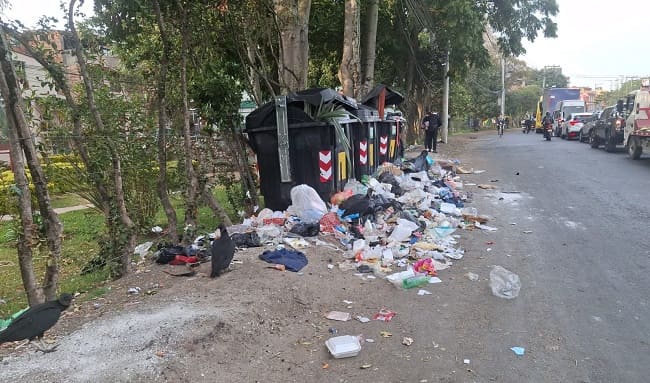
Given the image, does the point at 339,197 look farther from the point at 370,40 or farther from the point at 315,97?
the point at 370,40

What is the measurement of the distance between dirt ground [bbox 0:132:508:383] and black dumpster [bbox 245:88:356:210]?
100 inches

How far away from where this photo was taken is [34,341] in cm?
343

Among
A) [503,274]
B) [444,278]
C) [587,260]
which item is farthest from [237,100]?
[587,260]

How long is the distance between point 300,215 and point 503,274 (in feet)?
9.50

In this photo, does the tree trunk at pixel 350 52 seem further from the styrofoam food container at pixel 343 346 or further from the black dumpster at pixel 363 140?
the styrofoam food container at pixel 343 346

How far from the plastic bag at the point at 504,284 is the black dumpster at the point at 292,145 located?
3360mm

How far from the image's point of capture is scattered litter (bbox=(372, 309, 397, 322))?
4233 millimetres

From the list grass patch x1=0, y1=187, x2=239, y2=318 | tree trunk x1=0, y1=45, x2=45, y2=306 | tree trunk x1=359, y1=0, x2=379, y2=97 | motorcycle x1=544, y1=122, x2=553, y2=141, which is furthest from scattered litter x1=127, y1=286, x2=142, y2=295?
motorcycle x1=544, y1=122, x2=553, y2=141

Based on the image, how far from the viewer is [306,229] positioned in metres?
6.31

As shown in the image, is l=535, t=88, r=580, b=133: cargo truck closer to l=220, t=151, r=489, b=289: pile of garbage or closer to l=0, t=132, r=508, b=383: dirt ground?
l=220, t=151, r=489, b=289: pile of garbage

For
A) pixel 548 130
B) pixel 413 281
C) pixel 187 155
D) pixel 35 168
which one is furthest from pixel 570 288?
pixel 548 130

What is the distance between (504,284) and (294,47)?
6199mm

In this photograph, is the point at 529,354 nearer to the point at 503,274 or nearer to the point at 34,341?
the point at 503,274

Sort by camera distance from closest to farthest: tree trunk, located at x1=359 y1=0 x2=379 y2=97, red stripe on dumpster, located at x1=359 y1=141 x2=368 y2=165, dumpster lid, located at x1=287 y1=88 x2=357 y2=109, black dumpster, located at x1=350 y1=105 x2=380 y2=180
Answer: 1. dumpster lid, located at x1=287 y1=88 x2=357 y2=109
2. black dumpster, located at x1=350 y1=105 x2=380 y2=180
3. red stripe on dumpster, located at x1=359 y1=141 x2=368 y2=165
4. tree trunk, located at x1=359 y1=0 x2=379 y2=97
